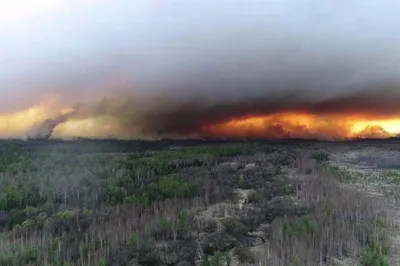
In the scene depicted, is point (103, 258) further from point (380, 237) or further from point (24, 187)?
point (24, 187)

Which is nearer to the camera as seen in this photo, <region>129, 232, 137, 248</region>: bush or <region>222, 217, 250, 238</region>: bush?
<region>129, 232, 137, 248</region>: bush

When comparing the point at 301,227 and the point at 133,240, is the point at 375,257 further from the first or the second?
the point at 133,240

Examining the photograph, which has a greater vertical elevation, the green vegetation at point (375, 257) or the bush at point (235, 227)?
the bush at point (235, 227)

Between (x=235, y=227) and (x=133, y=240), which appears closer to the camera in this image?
(x=133, y=240)

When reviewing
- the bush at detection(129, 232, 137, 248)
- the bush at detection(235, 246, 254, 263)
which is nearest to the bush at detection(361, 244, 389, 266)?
the bush at detection(235, 246, 254, 263)

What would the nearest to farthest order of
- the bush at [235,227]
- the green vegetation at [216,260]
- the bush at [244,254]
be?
the green vegetation at [216,260] → the bush at [244,254] → the bush at [235,227]

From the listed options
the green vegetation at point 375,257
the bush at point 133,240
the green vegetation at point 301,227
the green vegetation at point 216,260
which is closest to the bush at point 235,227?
the green vegetation at point 301,227

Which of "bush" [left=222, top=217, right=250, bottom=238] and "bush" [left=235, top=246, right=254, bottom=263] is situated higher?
"bush" [left=222, top=217, right=250, bottom=238]

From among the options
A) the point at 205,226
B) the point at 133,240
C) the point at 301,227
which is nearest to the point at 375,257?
the point at 301,227

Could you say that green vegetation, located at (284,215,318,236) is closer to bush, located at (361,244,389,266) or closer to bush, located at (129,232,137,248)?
bush, located at (361,244,389,266)

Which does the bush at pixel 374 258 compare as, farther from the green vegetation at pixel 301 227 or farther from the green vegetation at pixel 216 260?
the green vegetation at pixel 216 260

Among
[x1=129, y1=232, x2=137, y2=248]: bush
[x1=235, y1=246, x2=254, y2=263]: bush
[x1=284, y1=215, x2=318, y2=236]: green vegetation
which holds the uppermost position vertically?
[x1=284, y1=215, x2=318, y2=236]: green vegetation

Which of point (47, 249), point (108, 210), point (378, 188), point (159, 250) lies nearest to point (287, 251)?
point (159, 250)
